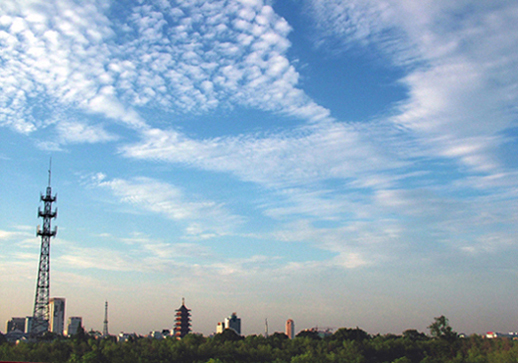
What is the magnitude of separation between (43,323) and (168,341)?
12697 mm

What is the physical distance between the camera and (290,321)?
184 metres

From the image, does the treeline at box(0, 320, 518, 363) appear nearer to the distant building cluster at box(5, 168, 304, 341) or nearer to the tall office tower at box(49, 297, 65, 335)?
the distant building cluster at box(5, 168, 304, 341)

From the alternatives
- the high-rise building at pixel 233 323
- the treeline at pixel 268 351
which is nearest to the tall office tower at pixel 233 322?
the high-rise building at pixel 233 323

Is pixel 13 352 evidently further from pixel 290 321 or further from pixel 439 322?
pixel 290 321

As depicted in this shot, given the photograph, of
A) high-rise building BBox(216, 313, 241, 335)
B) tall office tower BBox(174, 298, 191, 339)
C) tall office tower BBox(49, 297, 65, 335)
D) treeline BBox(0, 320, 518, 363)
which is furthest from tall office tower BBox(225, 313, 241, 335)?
treeline BBox(0, 320, 518, 363)

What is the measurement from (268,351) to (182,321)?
63.2 m

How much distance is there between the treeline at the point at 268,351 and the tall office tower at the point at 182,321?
177 ft

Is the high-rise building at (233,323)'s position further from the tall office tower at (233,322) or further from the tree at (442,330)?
the tree at (442,330)

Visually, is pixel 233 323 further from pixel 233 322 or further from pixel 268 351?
pixel 268 351

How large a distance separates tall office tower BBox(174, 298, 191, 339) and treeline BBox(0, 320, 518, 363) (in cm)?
5385

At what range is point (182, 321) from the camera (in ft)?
362

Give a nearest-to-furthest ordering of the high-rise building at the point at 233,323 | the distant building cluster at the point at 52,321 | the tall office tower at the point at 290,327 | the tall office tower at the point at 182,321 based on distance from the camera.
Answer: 1. the distant building cluster at the point at 52,321
2. the tall office tower at the point at 182,321
3. the high-rise building at the point at 233,323
4. the tall office tower at the point at 290,327

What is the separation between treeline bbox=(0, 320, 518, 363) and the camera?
46.0 meters

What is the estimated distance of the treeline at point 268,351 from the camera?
46.0 meters
